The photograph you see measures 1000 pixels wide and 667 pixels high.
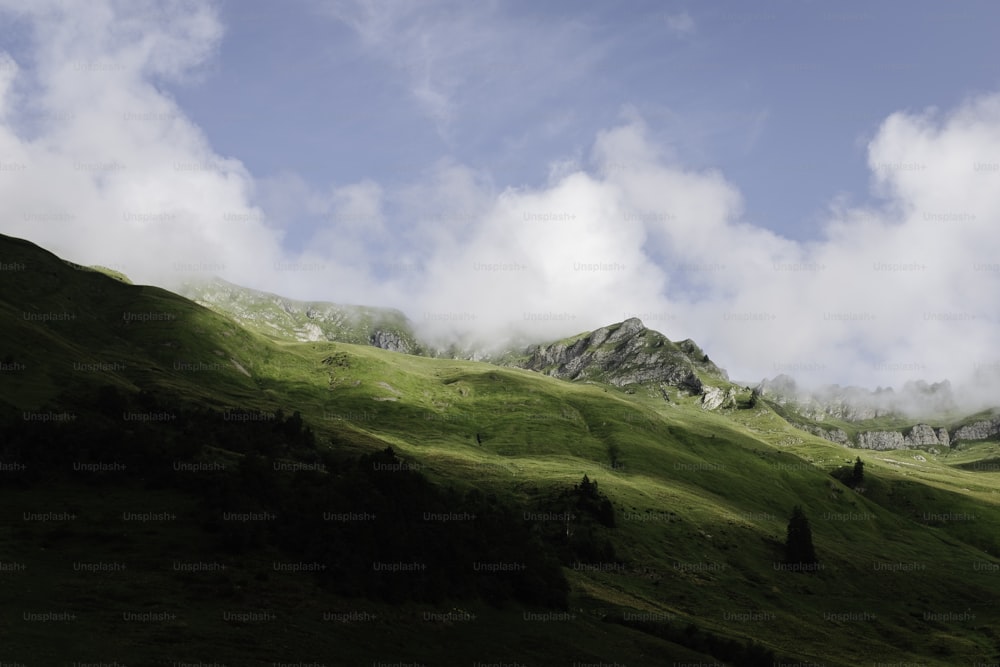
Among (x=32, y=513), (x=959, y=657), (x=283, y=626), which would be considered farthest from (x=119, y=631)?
(x=959, y=657)

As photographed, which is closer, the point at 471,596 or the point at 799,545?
the point at 471,596

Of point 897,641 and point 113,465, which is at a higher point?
point 113,465

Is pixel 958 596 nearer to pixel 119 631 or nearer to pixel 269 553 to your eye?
pixel 269 553

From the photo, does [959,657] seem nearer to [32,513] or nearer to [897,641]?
[897,641]

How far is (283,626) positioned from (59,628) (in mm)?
12359

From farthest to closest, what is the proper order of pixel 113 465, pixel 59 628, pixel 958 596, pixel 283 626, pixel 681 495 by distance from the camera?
pixel 681 495 → pixel 958 596 → pixel 113 465 → pixel 283 626 → pixel 59 628

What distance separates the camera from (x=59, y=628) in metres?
35.6

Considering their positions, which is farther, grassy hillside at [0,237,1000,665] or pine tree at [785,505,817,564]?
pine tree at [785,505,817,564]

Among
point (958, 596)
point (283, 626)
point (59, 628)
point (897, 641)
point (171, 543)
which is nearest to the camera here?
point (59, 628)

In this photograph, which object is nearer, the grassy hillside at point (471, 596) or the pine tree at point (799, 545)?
the grassy hillside at point (471, 596)

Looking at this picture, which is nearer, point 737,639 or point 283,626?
point 283,626

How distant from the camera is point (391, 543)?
178ft

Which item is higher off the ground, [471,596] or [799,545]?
[471,596]

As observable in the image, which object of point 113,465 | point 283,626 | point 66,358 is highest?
point 66,358
